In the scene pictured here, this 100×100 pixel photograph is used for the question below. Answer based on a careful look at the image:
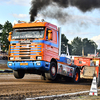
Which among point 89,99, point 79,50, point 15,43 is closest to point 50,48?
point 15,43

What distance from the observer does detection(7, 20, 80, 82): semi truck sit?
13.8 m

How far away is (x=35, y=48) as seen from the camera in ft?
45.4

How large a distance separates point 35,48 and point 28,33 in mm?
1034

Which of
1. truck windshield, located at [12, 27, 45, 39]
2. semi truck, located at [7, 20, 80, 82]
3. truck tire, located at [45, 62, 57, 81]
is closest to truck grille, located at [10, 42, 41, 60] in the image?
semi truck, located at [7, 20, 80, 82]

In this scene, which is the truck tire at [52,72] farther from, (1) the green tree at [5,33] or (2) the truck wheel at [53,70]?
(1) the green tree at [5,33]

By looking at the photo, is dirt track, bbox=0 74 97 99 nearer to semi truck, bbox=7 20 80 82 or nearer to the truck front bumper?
the truck front bumper

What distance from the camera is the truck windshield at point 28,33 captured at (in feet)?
46.1

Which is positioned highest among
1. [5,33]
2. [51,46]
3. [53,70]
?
[5,33]

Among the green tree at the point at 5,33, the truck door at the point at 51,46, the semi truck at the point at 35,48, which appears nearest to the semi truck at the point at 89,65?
the semi truck at the point at 35,48

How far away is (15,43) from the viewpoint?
14266mm

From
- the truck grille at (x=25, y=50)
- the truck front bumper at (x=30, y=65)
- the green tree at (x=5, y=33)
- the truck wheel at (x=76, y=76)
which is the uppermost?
the green tree at (x=5, y=33)

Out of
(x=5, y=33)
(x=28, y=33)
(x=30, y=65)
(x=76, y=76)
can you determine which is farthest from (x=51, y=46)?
(x=5, y=33)

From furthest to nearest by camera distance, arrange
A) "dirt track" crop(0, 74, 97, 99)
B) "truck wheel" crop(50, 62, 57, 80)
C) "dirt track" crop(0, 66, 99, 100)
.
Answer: "truck wheel" crop(50, 62, 57, 80), "dirt track" crop(0, 74, 97, 99), "dirt track" crop(0, 66, 99, 100)

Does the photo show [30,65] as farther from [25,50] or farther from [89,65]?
[89,65]
